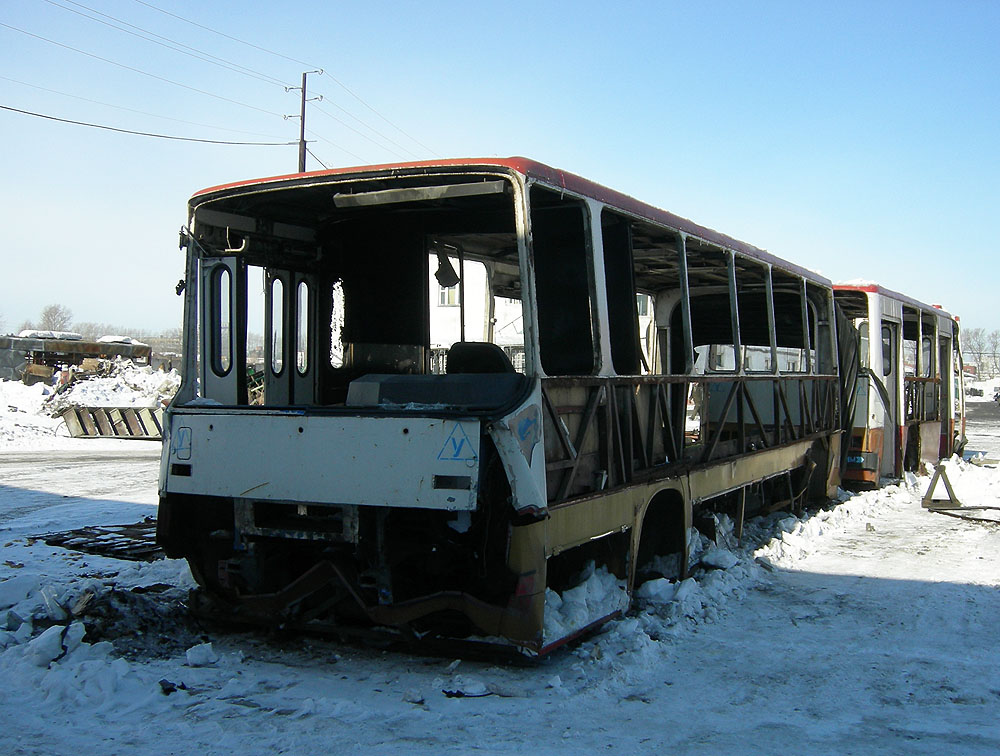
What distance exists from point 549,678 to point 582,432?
4.60ft

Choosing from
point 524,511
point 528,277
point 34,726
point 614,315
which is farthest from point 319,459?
point 614,315

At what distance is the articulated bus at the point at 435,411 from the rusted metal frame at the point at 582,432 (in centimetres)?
1

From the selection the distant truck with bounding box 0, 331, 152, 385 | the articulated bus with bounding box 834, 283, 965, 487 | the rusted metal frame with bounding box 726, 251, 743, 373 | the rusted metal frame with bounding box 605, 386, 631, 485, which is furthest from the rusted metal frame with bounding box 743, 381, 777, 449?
the distant truck with bounding box 0, 331, 152, 385

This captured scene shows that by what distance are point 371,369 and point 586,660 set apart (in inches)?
110

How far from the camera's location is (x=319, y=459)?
4.66 metres

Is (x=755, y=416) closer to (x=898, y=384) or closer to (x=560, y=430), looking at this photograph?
(x=560, y=430)

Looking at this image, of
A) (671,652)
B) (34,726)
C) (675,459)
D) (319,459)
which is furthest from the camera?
(675,459)

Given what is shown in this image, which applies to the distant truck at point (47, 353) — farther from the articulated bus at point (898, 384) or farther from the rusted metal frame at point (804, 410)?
the rusted metal frame at point (804, 410)

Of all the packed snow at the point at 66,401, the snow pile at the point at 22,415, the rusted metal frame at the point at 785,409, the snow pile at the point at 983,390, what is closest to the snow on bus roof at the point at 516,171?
the rusted metal frame at the point at 785,409

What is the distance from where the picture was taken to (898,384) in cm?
1374

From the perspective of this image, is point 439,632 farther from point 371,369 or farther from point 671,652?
point 371,369

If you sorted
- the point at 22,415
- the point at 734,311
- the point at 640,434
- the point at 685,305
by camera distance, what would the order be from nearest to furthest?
the point at 640,434, the point at 685,305, the point at 734,311, the point at 22,415

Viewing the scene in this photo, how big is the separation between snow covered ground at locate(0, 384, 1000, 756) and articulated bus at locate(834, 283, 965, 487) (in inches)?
206

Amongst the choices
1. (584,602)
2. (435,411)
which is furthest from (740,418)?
(435,411)
